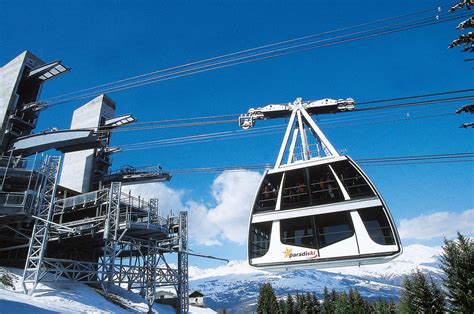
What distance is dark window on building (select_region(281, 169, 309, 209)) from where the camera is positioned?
15070 millimetres

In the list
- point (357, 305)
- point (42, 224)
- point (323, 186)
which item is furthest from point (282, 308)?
point (323, 186)

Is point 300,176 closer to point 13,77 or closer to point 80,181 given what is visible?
point 80,181

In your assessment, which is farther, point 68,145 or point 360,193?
point 68,145

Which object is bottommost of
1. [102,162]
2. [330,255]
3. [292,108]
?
[330,255]

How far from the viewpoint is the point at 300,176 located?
15570 millimetres

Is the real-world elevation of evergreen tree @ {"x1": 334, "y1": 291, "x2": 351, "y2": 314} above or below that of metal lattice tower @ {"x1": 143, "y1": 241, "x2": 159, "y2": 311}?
below

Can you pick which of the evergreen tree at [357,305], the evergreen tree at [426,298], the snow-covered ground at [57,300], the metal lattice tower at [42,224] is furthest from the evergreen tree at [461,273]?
the evergreen tree at [357,305]

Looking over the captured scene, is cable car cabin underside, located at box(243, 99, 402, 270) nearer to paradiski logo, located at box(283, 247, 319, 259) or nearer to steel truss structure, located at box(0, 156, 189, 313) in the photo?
paradiski logo, located at box(283, 247, 319, 259)

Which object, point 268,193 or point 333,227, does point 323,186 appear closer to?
point 333,227

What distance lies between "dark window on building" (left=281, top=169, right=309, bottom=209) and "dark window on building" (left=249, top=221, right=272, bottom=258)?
4.38 feet

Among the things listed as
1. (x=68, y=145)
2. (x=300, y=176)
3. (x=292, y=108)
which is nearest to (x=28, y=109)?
(x=68, y=145)

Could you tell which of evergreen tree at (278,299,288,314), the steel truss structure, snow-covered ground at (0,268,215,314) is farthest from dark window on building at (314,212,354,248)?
evergreen tree at (278,299,288,314)

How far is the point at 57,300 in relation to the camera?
78.8 ft

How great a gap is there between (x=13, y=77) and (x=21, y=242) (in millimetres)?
20410
